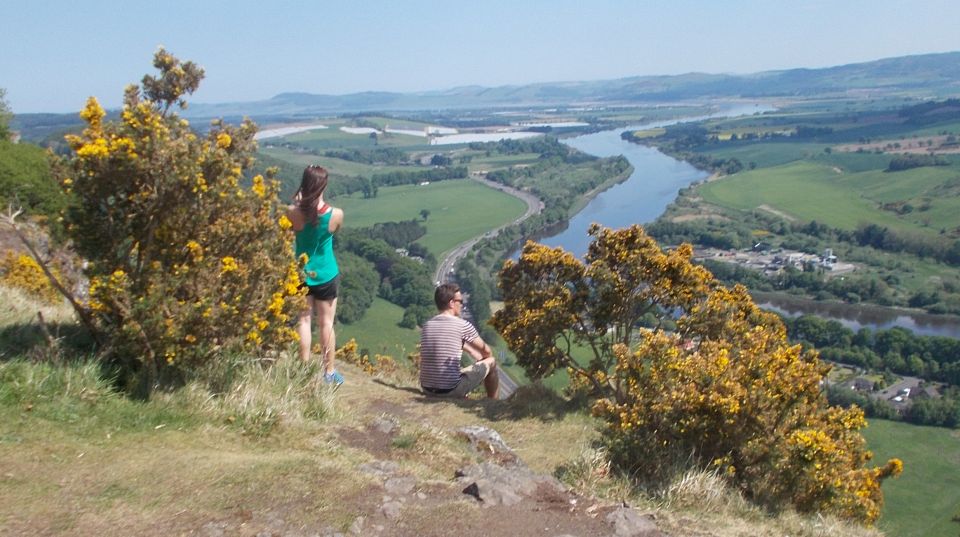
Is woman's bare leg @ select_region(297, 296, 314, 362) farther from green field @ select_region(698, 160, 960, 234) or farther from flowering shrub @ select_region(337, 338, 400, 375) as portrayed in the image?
green field @ select_region(698, 160, 960, 234)

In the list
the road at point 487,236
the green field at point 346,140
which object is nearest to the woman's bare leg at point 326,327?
the road at point 487,236

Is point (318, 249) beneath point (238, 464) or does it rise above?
above

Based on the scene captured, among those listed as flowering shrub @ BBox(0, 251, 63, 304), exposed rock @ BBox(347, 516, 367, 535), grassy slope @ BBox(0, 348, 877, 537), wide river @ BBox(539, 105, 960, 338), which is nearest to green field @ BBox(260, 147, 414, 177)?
wide river @ BBox(539, 105, 960, 338)

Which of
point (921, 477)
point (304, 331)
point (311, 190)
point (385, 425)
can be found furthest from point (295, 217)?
point (921, 477)

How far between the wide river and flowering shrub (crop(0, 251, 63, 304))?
3478cm

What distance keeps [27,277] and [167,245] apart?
21.1 feet

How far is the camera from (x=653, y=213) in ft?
241

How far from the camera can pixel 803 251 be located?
65.6m

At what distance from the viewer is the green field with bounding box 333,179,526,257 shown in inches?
2872

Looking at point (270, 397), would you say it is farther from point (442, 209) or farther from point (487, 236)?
point (442, 209)

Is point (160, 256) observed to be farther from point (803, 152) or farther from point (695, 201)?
point (803, 152)

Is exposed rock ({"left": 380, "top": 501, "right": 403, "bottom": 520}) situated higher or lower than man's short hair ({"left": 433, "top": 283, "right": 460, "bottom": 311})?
lower

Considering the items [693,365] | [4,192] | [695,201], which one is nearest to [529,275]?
[693,365]

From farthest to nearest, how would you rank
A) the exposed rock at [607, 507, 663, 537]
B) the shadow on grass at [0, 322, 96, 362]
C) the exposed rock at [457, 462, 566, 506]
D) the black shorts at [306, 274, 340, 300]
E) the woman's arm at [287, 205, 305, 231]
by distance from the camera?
1. the black shorts at [306, 274, 340, 300]
2. the woman's arm at [287, 205, 305, 231]
3. the shadow on grass at [0, 322, 96, 362]
4. the exposed rock at [457, 462, 566, 506]
5. the exposed rock at [607, 507, 663, 537]
